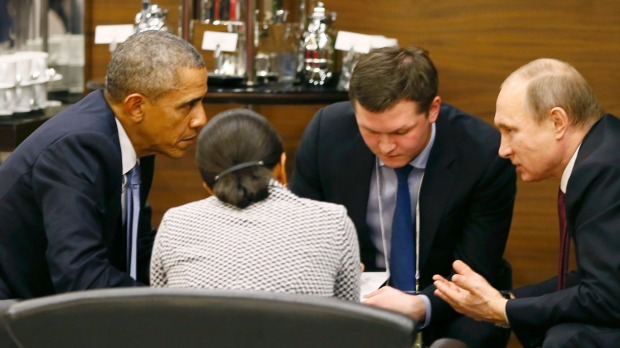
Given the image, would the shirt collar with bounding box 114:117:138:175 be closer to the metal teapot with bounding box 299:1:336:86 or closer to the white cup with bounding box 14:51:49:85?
the white cup with bounding box 14:51:49:85

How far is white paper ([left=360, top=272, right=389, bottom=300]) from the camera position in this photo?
2.67 m

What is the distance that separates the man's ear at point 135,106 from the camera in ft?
8.57

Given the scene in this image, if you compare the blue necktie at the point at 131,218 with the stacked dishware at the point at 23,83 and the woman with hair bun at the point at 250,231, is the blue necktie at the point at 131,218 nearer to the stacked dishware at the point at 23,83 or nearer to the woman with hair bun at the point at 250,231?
the woman with hair bun at the point at 250,231

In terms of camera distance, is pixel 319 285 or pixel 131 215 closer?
pixel 319 285

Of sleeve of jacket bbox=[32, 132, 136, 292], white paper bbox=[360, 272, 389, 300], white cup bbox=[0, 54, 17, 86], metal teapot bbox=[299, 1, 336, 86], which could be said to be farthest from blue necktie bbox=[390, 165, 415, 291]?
white cup bbox=[0, 54, 17, 86]

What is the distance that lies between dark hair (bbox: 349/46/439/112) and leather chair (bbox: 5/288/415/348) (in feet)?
4.72

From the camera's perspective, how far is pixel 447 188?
296cm

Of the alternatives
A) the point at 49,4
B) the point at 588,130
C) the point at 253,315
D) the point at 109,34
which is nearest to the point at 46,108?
the point at 109,34

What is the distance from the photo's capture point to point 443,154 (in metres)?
2.98

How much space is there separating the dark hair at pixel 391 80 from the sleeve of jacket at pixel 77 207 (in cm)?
70

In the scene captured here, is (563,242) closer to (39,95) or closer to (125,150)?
(125,150)

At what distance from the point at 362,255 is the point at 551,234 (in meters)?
1.12

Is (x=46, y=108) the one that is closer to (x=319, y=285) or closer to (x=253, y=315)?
(x=319, y=285)

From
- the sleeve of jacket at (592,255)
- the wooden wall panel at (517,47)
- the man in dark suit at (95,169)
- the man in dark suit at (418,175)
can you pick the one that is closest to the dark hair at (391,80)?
the man in dark suit at (418,175)
